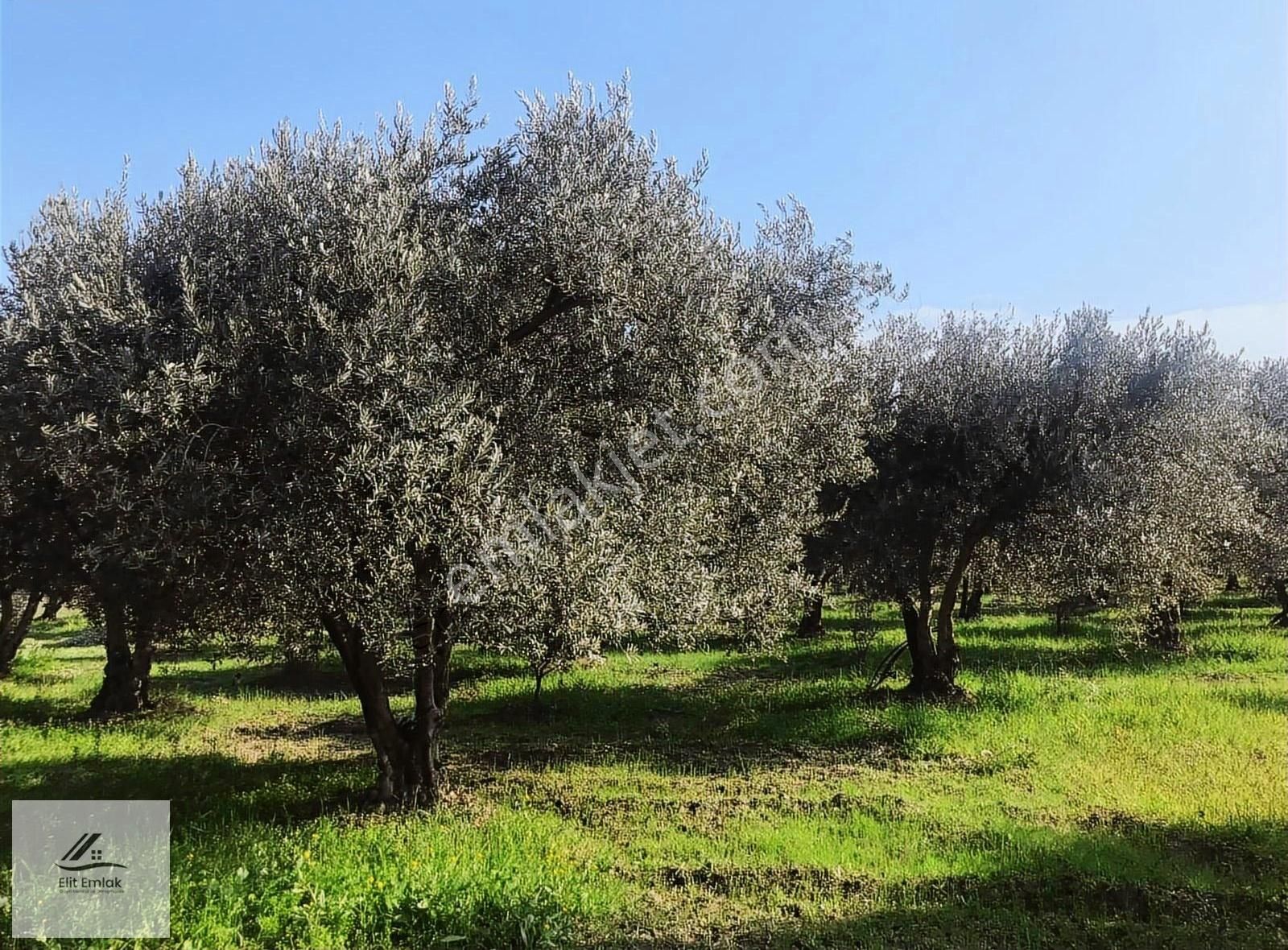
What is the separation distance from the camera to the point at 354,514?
28.7 feet

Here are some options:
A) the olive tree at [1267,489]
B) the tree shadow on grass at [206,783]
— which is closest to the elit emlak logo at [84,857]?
the tree shadow on grass at [206,783]

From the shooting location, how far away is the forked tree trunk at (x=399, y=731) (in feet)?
37.8

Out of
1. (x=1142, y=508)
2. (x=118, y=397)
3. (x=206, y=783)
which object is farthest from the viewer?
(x=1142, y=508)

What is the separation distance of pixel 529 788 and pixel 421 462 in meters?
6.83

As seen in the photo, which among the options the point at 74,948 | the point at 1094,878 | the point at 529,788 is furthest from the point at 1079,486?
the point at 74,948

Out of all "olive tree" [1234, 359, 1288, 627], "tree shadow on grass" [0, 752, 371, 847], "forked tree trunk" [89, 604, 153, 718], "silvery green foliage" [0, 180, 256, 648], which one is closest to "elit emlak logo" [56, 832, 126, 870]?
"tree shadow on grass" [0, 752, 371, 847]

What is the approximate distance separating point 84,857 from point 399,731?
410 cm

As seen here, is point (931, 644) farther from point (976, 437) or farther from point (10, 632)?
point (10, 632)

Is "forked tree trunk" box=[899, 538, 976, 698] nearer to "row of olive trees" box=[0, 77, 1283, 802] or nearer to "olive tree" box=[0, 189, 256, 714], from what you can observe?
"row of olive trees" box=[0, 77, 1283, 802]

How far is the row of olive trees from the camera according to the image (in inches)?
347

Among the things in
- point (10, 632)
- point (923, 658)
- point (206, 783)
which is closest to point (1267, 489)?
point (923, 658)

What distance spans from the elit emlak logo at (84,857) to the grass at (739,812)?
0.57m

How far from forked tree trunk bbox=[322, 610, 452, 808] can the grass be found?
0.57 metres

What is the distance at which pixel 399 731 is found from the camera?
39.4 ft
